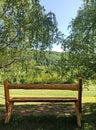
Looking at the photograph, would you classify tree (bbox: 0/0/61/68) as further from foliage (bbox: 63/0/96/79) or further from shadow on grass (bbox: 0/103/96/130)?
shadow on grass (bbox: 0/103/96/130)

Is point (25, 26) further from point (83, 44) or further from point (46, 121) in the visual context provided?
point (46, 121)

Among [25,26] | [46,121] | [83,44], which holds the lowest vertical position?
[46,121]

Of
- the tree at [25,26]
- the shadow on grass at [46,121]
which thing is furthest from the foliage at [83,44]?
the shadow on grass at [46,121]

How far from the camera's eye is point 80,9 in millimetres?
15766

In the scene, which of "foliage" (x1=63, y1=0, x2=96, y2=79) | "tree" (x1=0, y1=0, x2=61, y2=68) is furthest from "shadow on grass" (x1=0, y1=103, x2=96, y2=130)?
"tree" (x1=0, y1=0, x2=61, y2=68)

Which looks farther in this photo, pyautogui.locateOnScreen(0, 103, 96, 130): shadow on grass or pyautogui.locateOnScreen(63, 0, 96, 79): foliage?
pyautogui.locateOnScreen(63, 0, 96, 79): foliage

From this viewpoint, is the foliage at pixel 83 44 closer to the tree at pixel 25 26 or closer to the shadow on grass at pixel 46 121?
the tree at pixel 25 26

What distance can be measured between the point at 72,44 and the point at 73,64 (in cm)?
100

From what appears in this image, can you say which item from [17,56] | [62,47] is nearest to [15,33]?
[17,56]

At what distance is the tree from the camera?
14984 millimetres

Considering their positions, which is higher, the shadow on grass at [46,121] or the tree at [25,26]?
the tree at [25,26]

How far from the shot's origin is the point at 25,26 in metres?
15.2

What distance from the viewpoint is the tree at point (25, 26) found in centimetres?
1498

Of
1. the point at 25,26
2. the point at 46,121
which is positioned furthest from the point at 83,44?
the point at 46,121
